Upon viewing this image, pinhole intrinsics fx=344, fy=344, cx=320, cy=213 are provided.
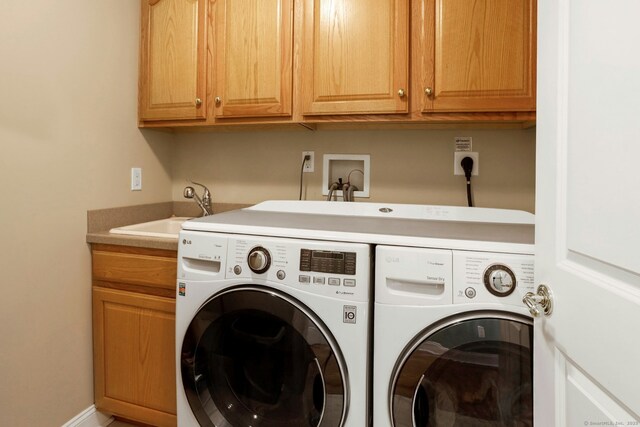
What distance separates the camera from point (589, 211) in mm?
553

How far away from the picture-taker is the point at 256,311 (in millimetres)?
1075

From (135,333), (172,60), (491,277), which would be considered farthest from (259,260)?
(172,60)

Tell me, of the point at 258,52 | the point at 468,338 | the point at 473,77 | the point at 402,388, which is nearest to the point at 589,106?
the point at 468,338

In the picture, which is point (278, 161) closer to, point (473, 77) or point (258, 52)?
point (258, 52)

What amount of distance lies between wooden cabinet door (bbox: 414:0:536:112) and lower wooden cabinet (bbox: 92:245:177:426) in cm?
129

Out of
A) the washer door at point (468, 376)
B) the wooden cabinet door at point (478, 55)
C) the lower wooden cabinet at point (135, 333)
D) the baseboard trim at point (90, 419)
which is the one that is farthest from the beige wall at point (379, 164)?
the baseboard trim at point (90, 419)

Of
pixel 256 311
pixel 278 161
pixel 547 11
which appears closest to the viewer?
pixel 547 11

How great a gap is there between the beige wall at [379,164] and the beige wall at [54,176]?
0.47m

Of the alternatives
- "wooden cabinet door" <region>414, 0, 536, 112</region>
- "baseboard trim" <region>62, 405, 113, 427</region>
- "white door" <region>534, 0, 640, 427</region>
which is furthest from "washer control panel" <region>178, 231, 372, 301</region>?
"baseboard trim" <region>62, 405, 113, 427</region>

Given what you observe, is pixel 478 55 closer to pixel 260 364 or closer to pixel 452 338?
pixel 452 338

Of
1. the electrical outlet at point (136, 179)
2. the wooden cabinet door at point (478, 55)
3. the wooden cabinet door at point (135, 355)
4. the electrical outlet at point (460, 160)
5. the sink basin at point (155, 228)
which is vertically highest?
the wooden cabinet door at point (478, 55)

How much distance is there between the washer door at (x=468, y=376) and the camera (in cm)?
87

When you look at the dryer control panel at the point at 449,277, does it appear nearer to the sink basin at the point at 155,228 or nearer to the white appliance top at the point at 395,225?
the white appliance top at the point at 395,225

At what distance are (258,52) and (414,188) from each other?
0.98m
